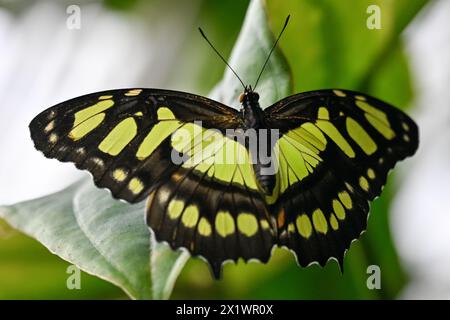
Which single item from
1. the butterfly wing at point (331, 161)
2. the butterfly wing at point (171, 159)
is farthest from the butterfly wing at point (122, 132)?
the butterfly wing at point (331, 161)

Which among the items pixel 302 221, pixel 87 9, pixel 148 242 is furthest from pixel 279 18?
pixel 87 9

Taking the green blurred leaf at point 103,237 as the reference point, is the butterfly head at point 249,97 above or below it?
above

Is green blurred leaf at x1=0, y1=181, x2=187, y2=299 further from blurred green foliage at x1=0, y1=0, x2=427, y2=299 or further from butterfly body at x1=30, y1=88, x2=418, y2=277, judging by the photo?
blurred green foliage at x1=0, y1=0, x2=427, y2=299

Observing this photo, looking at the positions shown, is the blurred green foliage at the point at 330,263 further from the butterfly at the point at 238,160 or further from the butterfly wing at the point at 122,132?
the butterfly wing at the point at 122,132

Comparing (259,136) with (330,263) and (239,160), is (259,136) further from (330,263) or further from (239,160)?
(330,263)

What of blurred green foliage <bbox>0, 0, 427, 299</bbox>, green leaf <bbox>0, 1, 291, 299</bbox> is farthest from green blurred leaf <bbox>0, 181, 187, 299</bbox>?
blurred green foliage <bbox>0, 0, 427, 299</bbox>

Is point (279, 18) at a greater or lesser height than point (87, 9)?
lesser

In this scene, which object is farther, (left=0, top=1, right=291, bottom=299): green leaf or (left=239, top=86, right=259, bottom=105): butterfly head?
(left=239, top=86, right=259, bottom=105): butterfly head
